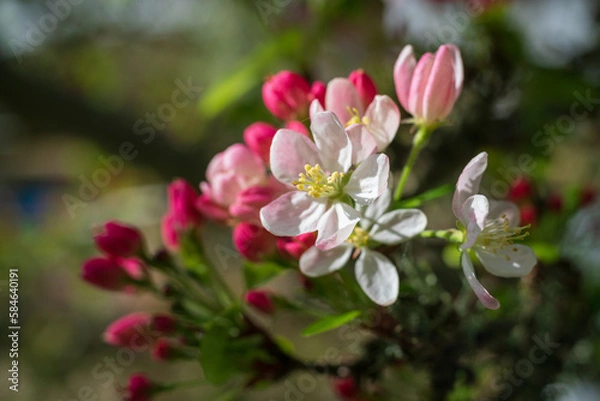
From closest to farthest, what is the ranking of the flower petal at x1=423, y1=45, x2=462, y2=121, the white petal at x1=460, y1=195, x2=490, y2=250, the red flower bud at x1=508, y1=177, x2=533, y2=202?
the white petal at x1=460, y1=195, x2=490, y2=250 → the flower petal at x1=423, y1=45, x2=462, y2=121 → the red flower bud at x1=508, y1=177, x2=533, y2=202

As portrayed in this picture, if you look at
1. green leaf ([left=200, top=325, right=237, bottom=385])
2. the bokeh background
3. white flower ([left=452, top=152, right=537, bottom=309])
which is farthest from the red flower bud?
green leaf ([left=200, top=325, right=237, bottom=385])

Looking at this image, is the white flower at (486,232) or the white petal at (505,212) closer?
the white flower at (486,232)

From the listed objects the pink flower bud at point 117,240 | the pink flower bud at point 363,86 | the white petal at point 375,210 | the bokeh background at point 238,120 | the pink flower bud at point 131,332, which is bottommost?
the bokeh background at point 238,120

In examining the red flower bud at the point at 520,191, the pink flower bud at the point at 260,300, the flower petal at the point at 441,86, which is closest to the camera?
the flower petal at the point at 441,86

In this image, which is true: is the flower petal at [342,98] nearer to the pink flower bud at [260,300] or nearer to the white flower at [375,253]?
the white flower at [375,253]

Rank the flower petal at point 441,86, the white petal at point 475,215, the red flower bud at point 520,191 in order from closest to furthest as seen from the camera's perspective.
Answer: the white petal at point 475,215 < the flower petal at point 441,86 < the red flower bud at point 520,191

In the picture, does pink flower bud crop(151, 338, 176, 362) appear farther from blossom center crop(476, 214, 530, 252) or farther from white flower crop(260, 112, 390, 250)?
blossom center crop(476, 214, 530, 252)

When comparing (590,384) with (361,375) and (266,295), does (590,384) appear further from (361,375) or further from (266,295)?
(266,295)

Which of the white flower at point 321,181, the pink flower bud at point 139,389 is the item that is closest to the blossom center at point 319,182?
the white flower at point 321,181

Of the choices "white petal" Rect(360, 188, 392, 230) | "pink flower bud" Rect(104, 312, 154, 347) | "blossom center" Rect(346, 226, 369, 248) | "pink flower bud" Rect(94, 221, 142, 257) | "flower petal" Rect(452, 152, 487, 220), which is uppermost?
"pink flower bud" Rect(94, 221, 142, 257)
